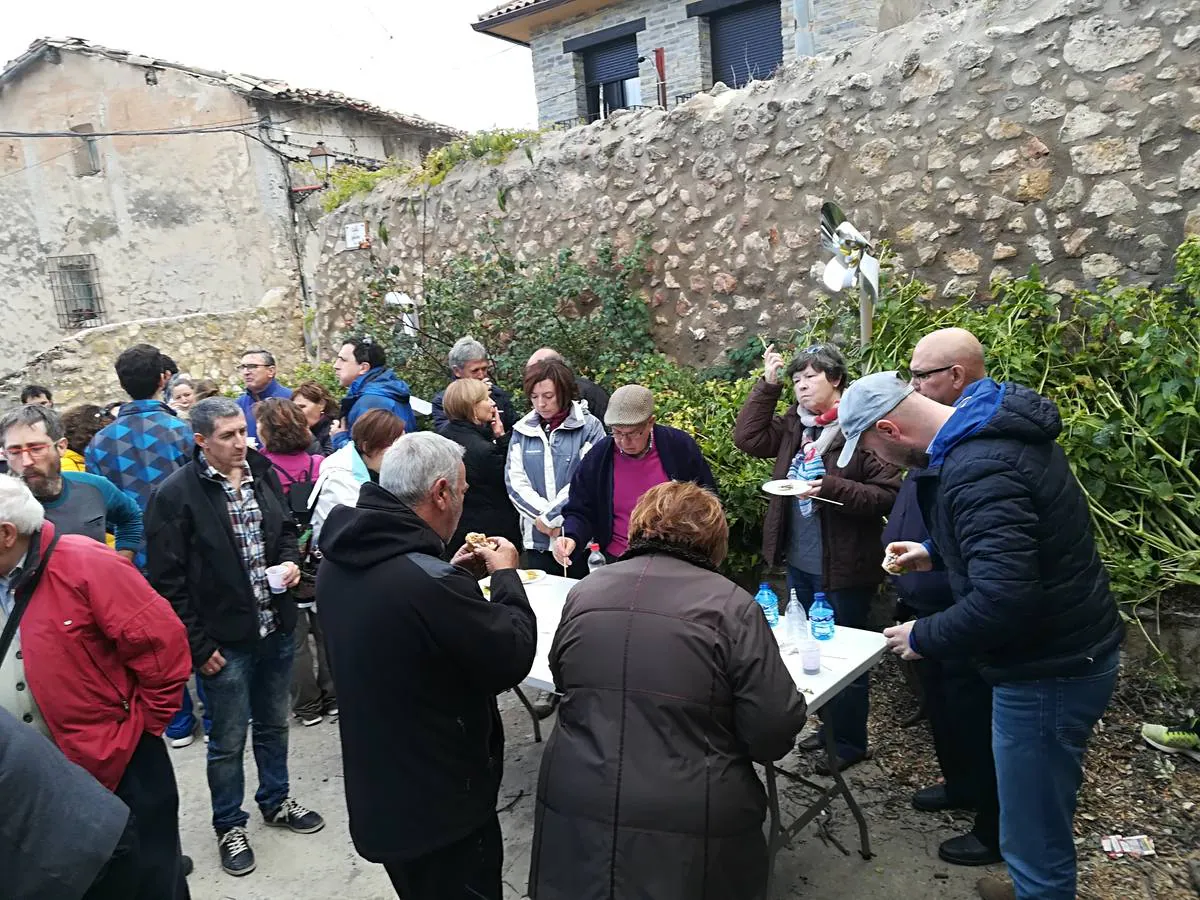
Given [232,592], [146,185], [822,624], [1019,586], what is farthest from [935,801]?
[146,185]

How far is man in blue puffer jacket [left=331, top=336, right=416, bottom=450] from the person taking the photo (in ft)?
17.1

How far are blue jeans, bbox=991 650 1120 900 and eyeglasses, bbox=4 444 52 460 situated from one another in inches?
147

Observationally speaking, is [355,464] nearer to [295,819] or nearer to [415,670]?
[295,819]

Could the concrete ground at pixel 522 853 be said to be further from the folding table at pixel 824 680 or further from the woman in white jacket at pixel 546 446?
the woman in white jacket at pixel 546 446

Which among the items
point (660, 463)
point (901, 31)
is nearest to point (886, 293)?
point (901, 31)

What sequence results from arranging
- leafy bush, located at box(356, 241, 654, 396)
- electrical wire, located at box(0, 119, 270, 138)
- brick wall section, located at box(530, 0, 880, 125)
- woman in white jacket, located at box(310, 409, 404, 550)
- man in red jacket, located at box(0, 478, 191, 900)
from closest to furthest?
man in red jacket, located at box(0, 478, 191, 900)
woman in white jacket, located at box(310, 409, 404, 550)
leafy bush, located at box(356, 241, 654, 396)
brick wall section, located at box(530, 0, 880, 125)
electrical wire, located at box(0, 119, 270, 138)

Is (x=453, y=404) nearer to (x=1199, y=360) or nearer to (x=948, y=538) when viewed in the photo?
(x=948, y=538)

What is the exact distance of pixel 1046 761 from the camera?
7.65 feet

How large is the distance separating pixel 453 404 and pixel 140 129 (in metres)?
12.5

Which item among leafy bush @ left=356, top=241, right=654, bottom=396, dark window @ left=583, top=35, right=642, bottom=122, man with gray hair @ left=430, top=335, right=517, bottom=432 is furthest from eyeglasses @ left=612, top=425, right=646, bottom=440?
dark window @ left=583, top=35, right=642, bottom=122

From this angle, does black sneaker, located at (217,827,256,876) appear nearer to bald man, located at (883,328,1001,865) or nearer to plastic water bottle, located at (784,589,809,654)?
plastic water bottle, located at (784,589,809,654)

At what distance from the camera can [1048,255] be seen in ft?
16.4

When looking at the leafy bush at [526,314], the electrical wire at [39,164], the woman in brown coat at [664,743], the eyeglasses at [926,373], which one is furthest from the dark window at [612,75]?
the woman in brown coat at [664,743]

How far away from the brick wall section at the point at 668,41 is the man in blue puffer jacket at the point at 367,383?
8193 millimetres
